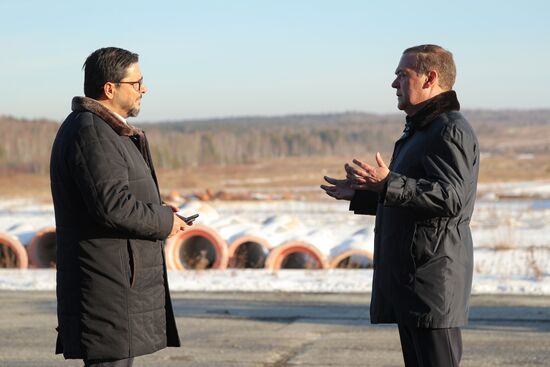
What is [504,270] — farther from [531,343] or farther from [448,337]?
[448,337]

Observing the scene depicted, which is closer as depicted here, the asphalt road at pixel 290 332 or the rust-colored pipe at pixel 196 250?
the asphalt road at pixel 290 332

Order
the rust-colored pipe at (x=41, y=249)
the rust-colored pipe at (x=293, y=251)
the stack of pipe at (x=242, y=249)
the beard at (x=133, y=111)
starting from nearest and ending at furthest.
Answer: the beard at (x=133, y=111) < the rust-colored pipe at (x=293, y=251) < the stack of pipe at (x=242, y=249) < the rust-colored pipe at (x=41, y=249)

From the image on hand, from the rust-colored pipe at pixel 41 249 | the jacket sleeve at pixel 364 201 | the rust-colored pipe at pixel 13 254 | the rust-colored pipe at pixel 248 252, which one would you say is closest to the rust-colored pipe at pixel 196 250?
the rust-colored pipe at pixel 248 252

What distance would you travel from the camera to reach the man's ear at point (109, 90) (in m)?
5.19

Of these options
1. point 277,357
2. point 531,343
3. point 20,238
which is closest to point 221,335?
point 277,357

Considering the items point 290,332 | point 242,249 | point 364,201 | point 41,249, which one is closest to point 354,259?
point 242,249

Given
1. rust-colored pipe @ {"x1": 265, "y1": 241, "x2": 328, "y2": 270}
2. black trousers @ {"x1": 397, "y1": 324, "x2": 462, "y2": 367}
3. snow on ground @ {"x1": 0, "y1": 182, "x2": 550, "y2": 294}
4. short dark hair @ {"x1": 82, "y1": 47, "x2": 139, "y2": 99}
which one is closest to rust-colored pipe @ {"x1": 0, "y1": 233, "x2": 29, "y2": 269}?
snow on ground @ {"x1": 0, "y1": 182, "x2": 550, "y2": 294}

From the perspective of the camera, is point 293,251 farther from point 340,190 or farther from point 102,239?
point 102,239

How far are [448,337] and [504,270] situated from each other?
11.7 m

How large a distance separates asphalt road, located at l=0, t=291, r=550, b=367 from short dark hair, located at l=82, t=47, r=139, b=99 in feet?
13.0

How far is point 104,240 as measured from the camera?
16.5 feet

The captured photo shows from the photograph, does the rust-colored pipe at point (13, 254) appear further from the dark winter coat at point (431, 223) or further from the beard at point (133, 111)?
the dark winter coat at point (431, 223)

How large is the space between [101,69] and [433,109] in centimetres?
151

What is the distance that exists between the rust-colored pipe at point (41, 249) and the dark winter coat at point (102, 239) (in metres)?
13.0
